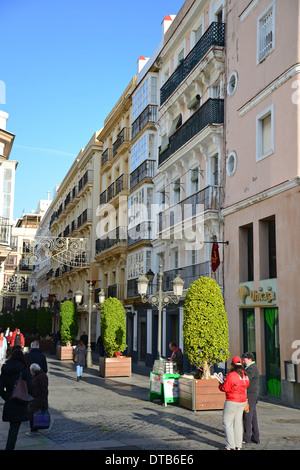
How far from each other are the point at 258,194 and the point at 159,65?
47.0 feet

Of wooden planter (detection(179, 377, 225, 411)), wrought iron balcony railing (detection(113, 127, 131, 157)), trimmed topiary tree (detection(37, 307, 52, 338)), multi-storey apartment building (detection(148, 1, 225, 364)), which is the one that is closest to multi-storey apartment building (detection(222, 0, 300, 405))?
multi-storey apartment building (detection(148, 1, 225, 364))

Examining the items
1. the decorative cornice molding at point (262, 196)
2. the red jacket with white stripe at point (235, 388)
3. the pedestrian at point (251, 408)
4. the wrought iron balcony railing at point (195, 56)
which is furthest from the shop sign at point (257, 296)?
the wrought iron balcony railing at point (195, 56)

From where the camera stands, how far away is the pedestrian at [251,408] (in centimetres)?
940

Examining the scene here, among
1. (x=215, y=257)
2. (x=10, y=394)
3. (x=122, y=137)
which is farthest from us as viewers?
(x=122, y=137)

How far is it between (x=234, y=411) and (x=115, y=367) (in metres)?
12.8

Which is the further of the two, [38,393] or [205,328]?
[205,328]

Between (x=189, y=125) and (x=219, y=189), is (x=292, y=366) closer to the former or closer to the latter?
(x=219, y=189)

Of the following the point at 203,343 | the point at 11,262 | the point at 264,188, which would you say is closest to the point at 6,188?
the point at 264,188

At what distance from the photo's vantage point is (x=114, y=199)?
34.8 m

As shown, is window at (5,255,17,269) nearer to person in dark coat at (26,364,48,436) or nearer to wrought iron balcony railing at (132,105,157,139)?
wrought iron balcony railing at (132,105,157,139)

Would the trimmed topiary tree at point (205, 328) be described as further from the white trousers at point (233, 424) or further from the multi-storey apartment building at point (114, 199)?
the multi-storey apartment building at point (114, 199)

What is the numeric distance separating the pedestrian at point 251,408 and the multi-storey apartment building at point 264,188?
4.84m

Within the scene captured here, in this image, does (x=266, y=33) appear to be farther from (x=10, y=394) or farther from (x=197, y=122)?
(x=10, y=394)

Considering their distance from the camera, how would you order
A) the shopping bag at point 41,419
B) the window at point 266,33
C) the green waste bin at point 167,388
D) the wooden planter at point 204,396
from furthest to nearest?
the window at point 266,33 → the green waste bin at point 167,388 → the wooden planter at point 204,396 → the shopping bag at point 41,419
